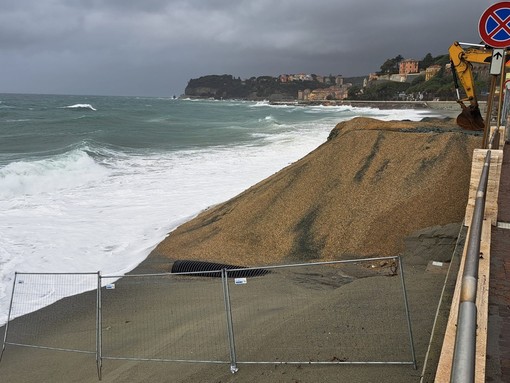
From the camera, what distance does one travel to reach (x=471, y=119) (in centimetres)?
1568

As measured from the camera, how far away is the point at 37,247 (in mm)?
11562

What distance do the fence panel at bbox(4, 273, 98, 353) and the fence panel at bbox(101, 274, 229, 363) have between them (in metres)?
0.32

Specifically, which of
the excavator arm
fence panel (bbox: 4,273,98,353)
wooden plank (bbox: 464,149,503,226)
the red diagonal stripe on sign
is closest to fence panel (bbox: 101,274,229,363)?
fence panel (bbox: 4,273,98,353)

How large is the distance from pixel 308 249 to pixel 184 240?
11.0ft

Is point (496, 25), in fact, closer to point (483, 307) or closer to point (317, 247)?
point (483, 307)

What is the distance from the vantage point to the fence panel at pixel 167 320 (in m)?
6.01

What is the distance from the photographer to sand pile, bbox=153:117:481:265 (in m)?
9.73

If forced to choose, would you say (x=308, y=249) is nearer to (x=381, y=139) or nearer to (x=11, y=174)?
(x=381, y=139)

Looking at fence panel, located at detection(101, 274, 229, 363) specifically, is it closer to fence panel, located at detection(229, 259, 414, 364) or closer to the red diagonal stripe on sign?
fence panel, located at detection(229, 259, 414, 364)

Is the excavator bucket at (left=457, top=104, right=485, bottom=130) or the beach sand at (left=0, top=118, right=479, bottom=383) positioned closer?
the beach sand at (left=0, top=118, right=479, bottom=383)

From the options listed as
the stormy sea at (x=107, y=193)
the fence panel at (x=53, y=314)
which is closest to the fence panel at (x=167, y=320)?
the fence panel at (x=53, y=314)

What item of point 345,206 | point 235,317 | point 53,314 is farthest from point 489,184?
point 53,314

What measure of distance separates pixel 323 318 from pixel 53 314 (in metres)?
5.08

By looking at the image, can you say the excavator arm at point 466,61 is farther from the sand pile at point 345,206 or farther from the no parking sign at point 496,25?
the no parking sign at point 496,25
